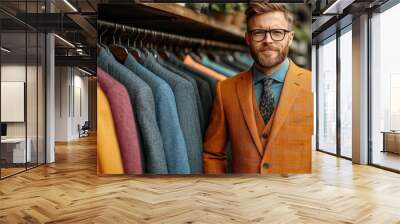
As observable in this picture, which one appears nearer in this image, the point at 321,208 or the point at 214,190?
the point at 321,208

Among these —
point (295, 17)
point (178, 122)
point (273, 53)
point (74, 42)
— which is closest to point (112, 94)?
point (178, 122)

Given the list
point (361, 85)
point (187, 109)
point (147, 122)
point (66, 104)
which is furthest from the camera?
point (66, 104)

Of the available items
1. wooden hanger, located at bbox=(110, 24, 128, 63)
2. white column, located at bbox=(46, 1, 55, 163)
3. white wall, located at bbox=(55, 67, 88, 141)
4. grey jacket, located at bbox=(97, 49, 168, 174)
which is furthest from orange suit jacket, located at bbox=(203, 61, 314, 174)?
white wall, located at bbox=(55, 67, 88, 141)

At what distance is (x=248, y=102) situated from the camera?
Result: 234 inches

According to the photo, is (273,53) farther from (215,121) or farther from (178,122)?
(178,122)

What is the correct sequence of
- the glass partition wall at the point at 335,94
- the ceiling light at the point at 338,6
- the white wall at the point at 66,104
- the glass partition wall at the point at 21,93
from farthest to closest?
the white wall at the point at 66,104, the glass partition wall at the point at 335,94, the ceiling light at the point at 338,6, the glass partition wall at the point at 21,93

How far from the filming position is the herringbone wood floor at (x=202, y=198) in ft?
13.1

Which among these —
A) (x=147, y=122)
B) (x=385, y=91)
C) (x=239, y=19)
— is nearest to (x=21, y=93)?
(x=147, y=122)

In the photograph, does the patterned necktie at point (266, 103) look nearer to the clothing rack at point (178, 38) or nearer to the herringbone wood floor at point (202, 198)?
the clothing rack at point (178, 38)

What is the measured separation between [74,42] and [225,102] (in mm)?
7291

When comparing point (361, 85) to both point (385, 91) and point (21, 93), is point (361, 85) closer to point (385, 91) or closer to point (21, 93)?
point (385, 91)

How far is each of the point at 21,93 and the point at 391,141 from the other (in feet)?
23.3

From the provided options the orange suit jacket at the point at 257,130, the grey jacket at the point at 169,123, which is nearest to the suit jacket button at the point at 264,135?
the orange suit jacket at the point at 257,130

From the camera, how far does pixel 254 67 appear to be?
597 cm
